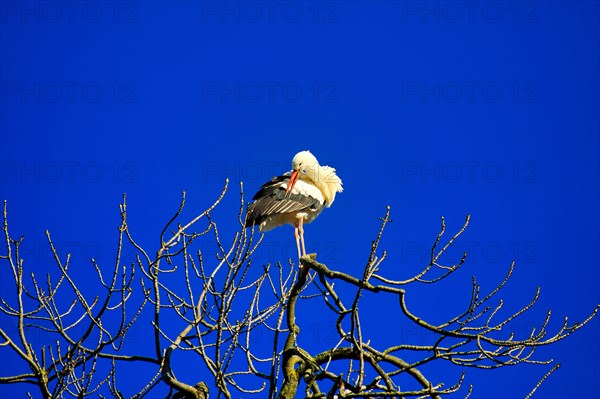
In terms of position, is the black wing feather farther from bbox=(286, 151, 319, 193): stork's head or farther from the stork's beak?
bbox=(286, 151, 319, 193): stork's head

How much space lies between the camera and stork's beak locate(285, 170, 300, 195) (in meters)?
11.4

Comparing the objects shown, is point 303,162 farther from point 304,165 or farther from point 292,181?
point 292,181

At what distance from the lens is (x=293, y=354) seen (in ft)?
19.4

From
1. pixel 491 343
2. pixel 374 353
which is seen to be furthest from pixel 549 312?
pixel 374 353

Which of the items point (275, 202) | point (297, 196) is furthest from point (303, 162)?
point (275, 202)

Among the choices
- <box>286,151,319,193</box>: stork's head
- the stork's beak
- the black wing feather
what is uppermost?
<box>286,151,319,193</box>: stork's head

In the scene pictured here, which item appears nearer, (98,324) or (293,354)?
(98,324)

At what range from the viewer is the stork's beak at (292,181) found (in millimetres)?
11414

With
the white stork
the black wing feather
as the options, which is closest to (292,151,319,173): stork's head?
the white stork

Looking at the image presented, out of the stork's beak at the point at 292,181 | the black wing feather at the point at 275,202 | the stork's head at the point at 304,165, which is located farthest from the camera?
the stork's head at the point at 304,165

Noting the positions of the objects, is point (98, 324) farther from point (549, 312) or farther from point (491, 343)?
point (549, 312)

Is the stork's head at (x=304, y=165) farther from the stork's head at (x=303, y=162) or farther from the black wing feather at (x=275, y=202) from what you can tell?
the black wing feather at (x=275, y=202)

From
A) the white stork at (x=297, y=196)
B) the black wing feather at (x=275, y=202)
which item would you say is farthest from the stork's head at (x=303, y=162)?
the black wing feather at (x=275, y=202)

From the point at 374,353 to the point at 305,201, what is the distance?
6.36 meters
